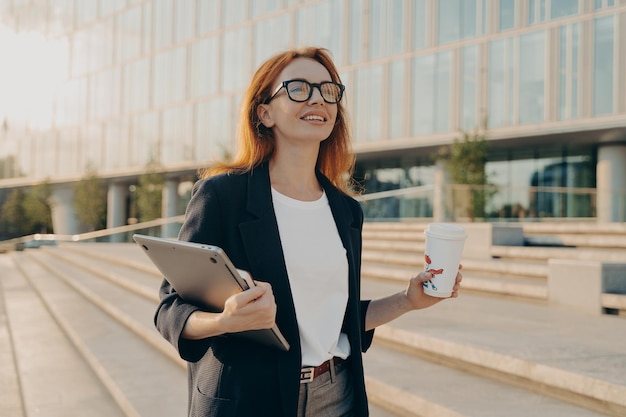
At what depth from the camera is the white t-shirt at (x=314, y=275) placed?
1.58m

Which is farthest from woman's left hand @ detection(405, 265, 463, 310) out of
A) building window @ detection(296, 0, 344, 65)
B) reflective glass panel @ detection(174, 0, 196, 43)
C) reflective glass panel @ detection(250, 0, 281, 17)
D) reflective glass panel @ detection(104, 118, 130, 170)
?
reflective glass panel @ detection(104, 118, 130, 170)

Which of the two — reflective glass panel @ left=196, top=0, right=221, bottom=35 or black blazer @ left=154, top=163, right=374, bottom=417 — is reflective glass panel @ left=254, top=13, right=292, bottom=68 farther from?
black blazer @ left=154, top=163, right=374, bottom=417

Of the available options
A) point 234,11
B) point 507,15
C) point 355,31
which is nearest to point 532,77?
point 507,15

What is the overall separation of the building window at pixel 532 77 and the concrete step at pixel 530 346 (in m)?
16.0

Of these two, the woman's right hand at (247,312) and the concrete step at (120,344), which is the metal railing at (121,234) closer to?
the concrete step at (120,344)

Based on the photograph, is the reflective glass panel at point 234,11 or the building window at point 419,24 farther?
the reflective glass panel at point 234,11

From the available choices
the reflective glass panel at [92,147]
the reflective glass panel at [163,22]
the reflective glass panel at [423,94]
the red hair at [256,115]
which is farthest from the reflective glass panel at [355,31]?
the red hair at [256,115]

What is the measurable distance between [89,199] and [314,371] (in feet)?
118

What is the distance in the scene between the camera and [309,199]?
175 centimetres

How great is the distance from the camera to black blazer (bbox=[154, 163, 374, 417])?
1.46 m

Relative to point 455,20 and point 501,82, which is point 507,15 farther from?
point 501,82

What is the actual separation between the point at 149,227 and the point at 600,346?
18068 millimetres

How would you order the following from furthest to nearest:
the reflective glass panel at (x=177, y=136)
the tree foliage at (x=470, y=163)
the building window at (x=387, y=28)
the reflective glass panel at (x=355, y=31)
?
the reflective glass panel at (x=177, y=136) → the reflective glass panel at (x=355, y=31) → the building window at (x=387, y=28) → the tree foliage at (x=470, y=163)

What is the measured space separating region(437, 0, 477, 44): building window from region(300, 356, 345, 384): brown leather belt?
71.9 ft
